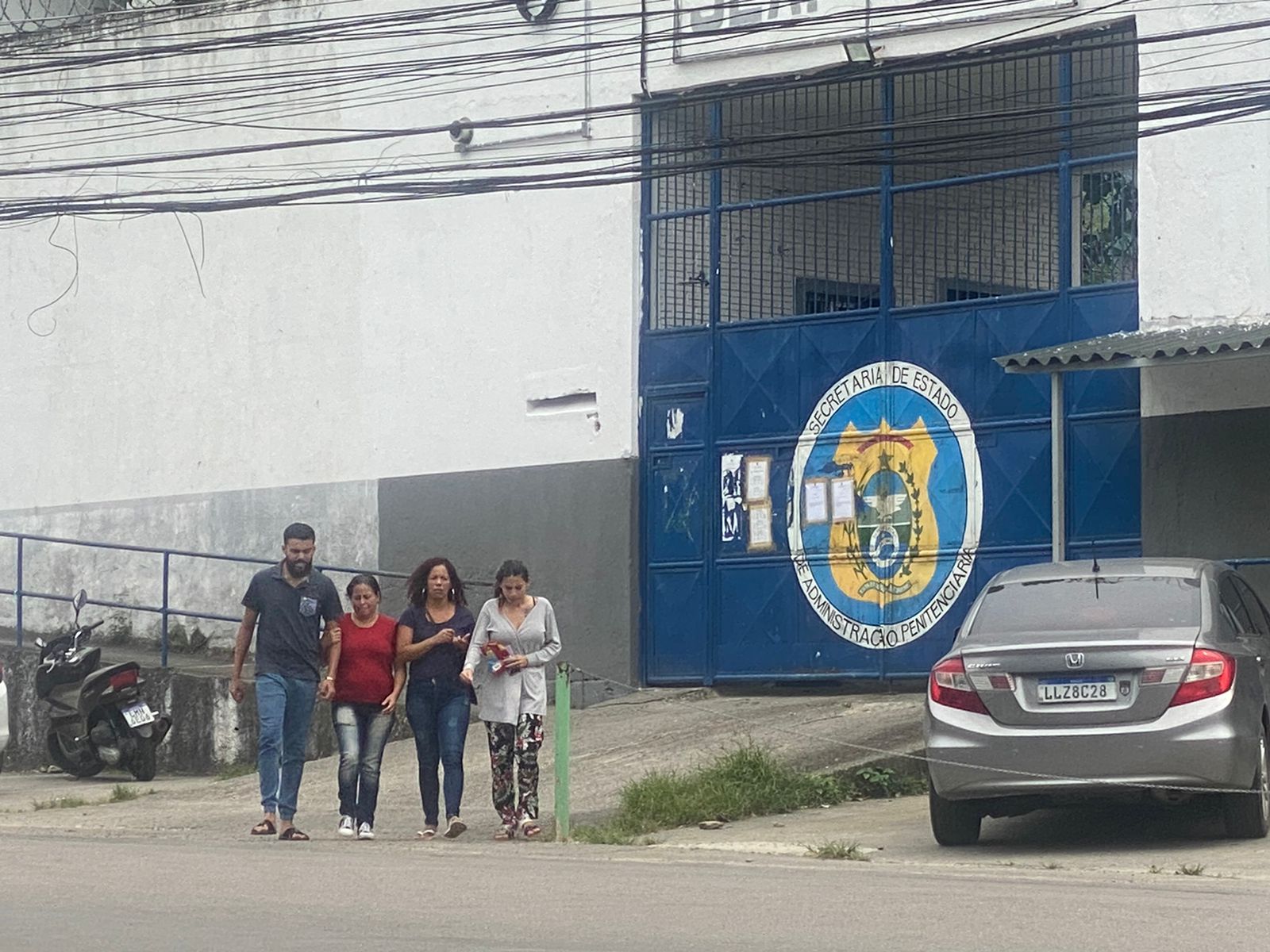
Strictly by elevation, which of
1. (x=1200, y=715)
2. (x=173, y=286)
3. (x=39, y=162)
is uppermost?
(x=39, y=162)

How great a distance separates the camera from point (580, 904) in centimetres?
869

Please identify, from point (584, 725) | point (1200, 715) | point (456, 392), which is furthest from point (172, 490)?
point (1200, 715)

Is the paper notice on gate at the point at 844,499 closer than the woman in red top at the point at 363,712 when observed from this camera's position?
No

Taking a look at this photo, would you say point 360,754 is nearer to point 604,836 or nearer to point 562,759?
point 562,759

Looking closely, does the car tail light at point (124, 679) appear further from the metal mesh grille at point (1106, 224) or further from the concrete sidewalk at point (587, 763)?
the metal mesh grille at point (1106, 224)

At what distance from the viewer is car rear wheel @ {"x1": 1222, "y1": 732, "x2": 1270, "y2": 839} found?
35.4ft

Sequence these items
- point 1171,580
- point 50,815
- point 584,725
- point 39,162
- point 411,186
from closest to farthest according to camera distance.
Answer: point 1171,580 → point 50,815 → point 584,725 → point 411,186 → point 39,162

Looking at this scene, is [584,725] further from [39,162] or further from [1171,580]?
[39,162]

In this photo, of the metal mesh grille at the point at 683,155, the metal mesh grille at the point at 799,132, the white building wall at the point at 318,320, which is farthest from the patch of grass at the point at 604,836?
the metal mesh grille at the point at 683,155

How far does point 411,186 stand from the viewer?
19031 millimetres

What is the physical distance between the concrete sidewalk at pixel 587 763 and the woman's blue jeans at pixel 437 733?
35cm

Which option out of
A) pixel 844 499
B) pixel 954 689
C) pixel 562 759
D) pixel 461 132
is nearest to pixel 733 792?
pixel 562 759

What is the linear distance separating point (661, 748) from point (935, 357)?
4.08 metres

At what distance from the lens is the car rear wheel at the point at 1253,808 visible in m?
10.8
